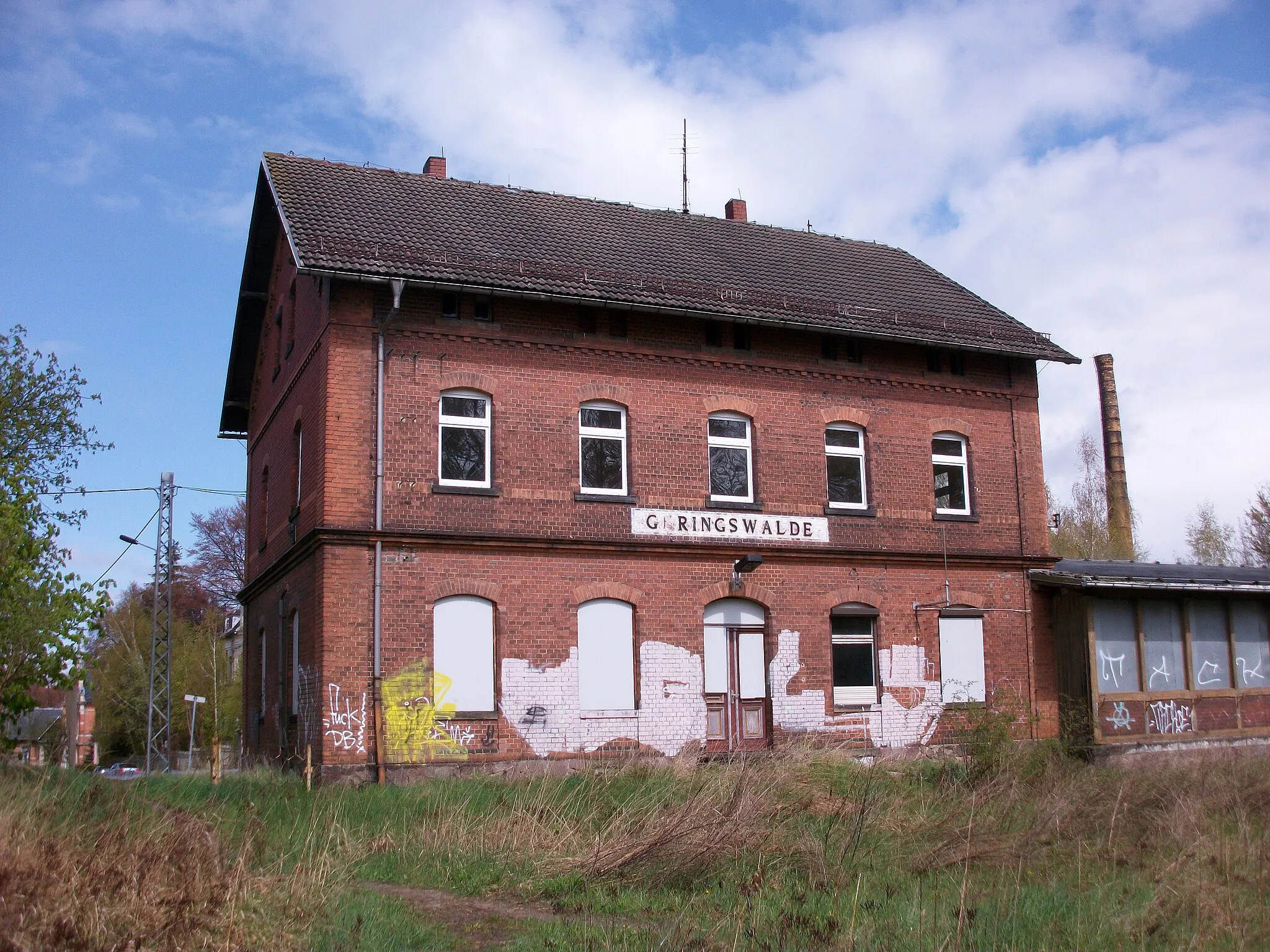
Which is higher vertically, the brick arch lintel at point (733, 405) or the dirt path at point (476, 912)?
the brick arch lintel at point (733, 405)

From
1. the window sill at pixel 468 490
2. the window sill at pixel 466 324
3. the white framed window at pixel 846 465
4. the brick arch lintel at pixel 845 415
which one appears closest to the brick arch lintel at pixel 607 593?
the window sill at pixel 468 490

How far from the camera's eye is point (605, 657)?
59.9 feet

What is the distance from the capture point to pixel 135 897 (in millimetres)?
7148

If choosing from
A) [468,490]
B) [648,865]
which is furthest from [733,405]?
[648,865]

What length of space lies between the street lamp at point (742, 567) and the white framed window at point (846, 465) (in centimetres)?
212

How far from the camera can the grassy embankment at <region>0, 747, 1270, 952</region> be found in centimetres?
745

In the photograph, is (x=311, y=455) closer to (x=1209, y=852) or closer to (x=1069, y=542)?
(x=1209, y=852)

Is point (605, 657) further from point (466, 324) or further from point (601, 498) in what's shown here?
point (466, 324)

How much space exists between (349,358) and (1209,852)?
12.4 m

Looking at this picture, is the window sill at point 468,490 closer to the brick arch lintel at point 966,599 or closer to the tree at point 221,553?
the brick arch lintel at point 966,599

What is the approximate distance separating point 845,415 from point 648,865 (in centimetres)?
1214

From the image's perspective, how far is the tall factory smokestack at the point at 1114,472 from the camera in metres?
38.1

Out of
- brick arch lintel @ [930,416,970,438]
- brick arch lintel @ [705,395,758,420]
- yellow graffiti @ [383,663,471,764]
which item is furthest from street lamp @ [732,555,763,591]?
yellow graffiti @ [383,663,471,764]

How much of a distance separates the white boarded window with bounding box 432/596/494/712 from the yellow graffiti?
0.08 meters
